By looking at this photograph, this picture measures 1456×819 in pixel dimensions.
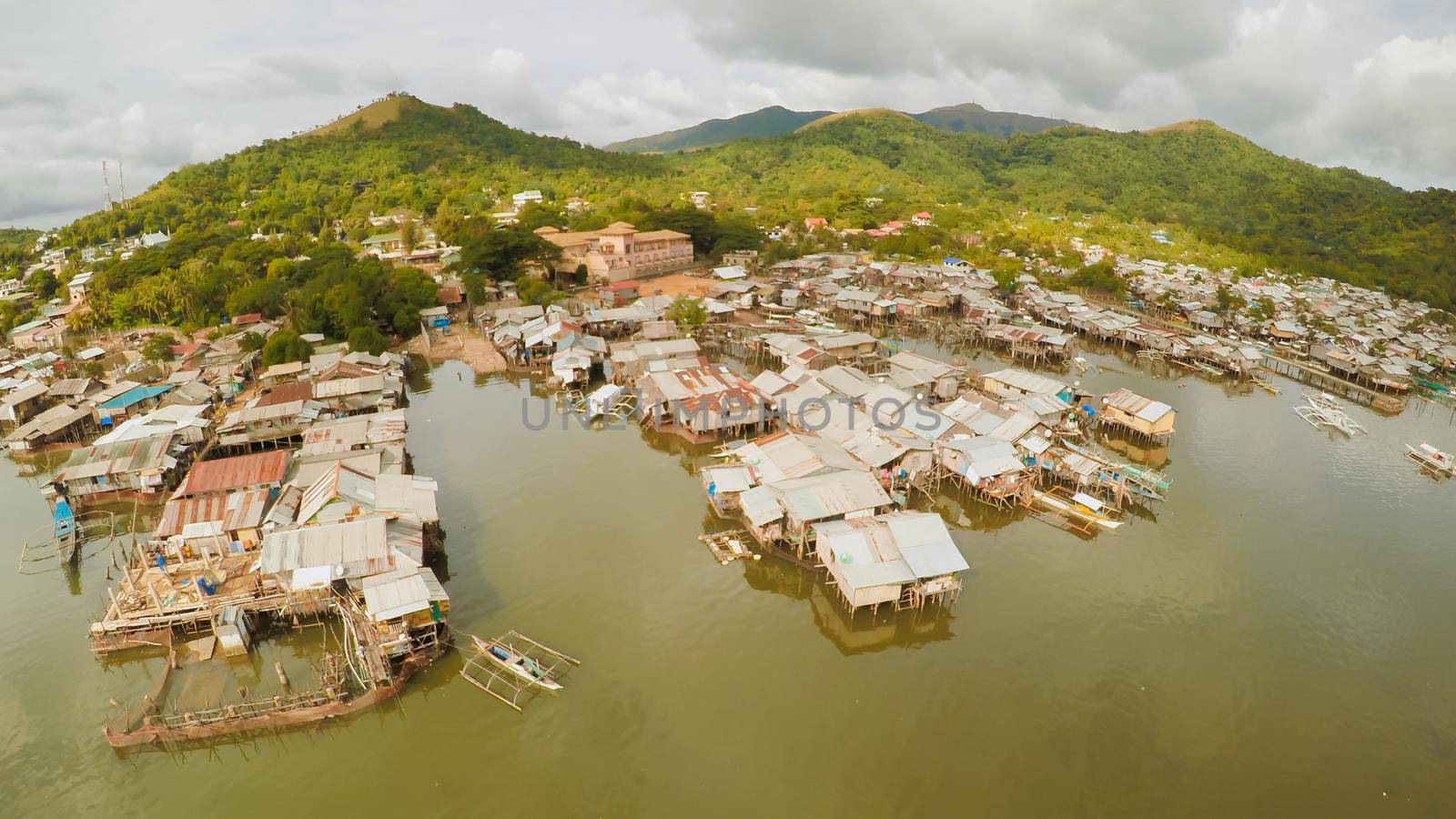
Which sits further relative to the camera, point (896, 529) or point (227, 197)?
point (227, 197)

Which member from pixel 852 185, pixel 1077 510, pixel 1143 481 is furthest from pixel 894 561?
pixel 852 185

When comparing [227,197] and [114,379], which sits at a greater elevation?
[227,197]

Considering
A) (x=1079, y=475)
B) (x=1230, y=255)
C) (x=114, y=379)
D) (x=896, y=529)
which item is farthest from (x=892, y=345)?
(x=1230, y=255)

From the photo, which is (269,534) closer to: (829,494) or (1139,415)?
(829,494)

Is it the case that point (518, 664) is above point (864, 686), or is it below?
above

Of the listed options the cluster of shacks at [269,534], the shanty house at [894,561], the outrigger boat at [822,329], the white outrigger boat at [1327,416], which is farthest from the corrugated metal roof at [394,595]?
the white outrigger boat at [1327,416]

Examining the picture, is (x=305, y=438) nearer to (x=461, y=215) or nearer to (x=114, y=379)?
(x=114, y=379)
